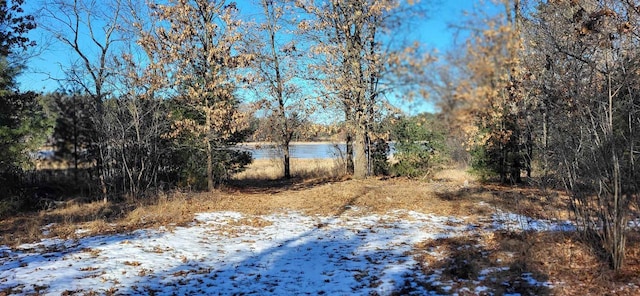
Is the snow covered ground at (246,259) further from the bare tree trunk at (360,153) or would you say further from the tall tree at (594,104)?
the bare tree trunk at (360,153)

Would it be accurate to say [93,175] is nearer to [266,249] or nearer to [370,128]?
[370,128]

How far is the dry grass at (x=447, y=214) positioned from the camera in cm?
481

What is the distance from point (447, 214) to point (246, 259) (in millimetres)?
4919

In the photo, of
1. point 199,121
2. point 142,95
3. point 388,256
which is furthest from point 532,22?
point 199,121

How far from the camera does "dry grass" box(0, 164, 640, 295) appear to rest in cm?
481

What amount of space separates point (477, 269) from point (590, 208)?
1.54m

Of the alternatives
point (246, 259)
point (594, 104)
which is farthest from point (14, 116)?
point (594, 104)

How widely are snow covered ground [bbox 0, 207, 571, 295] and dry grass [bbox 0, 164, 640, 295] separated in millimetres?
285

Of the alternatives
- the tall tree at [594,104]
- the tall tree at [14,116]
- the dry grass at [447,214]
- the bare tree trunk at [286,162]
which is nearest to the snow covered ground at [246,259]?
the dry grass at [447,214]

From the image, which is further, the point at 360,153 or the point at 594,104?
the point at 360,153

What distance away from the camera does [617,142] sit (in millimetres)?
4934

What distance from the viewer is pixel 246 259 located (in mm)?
6184

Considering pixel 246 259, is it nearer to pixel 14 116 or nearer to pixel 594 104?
pixel 594 104

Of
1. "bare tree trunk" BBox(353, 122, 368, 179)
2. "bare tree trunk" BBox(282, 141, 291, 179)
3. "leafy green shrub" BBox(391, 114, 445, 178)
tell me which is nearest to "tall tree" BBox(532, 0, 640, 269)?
"bare tree trunk" BBox(353, 122, 368, 179)
